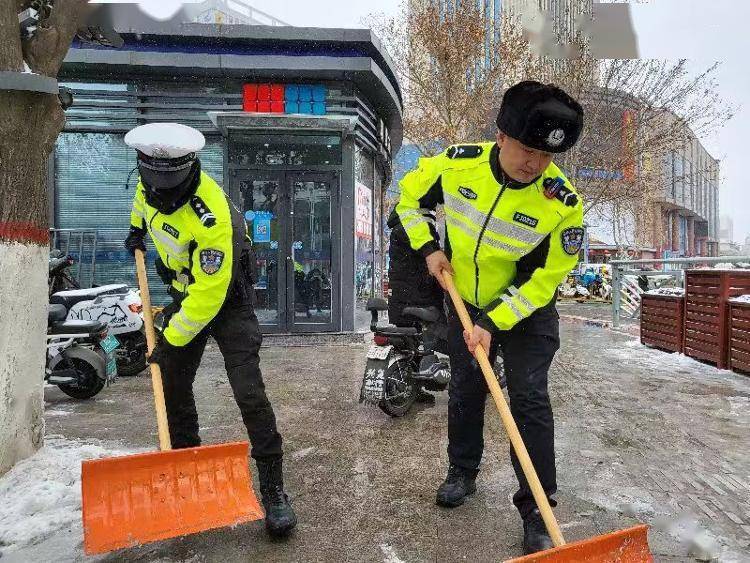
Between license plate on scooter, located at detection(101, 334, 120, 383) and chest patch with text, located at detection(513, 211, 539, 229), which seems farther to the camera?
license plate on scooter, located at detection(101, 334, 120, 383)

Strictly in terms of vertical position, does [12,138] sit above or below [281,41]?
below

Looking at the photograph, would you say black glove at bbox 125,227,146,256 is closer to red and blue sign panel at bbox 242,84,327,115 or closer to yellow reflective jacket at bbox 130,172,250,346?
yellow reflective jacket at bbox 130,172,250,346

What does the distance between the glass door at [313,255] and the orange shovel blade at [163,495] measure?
7339mm

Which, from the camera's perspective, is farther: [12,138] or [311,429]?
[311,429]

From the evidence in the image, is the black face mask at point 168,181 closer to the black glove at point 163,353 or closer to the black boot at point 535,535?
the black glove at point 163,353

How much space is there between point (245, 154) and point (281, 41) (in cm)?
196

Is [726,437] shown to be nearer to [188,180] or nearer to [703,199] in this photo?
[188,180]

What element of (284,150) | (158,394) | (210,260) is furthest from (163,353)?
(284,150)

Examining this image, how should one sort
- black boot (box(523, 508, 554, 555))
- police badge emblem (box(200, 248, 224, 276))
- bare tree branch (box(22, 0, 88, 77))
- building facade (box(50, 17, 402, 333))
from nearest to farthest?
black boot (box(523, 508, 554, 555))
police badge emblem (box(200, 248, 224, 276))
bare tree branch (box(22, 0, 88, 77))
building facade (box(50, 17, 402, 333))

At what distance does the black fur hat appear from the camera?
8.07ft

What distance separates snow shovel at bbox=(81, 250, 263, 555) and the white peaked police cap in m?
1.22

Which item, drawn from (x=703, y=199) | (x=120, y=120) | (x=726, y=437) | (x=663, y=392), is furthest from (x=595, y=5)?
(x=703, y=199)

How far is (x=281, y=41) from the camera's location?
9922 millimetres

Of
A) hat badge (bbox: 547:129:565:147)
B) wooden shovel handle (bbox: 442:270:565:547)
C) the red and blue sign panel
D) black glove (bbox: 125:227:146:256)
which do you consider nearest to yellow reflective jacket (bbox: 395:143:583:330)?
wooden shovel handle (bbox: 442:270:565:547)
